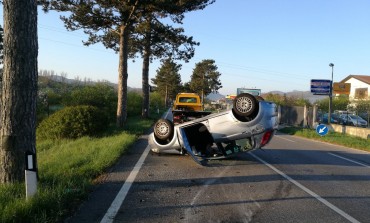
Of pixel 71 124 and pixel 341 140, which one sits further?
pixel 341 140

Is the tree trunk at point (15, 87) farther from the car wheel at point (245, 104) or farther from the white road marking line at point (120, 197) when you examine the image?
the car wheel at point (245, 104)

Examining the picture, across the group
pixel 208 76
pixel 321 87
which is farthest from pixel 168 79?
pixel 321 87

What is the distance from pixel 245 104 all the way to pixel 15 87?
5047 mm

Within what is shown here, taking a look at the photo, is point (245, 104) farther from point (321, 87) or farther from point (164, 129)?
point (321, 87)

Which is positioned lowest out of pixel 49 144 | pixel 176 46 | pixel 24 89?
pixel 49 144

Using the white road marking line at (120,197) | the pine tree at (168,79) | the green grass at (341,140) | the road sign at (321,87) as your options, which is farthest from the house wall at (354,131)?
the pine tree at (168,79)

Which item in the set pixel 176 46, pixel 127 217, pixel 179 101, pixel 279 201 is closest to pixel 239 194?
pixel 279 201

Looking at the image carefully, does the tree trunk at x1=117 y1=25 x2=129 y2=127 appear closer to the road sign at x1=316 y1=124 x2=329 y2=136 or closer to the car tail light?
the road sign at x1=316 y1=124 x2=329 y2=136

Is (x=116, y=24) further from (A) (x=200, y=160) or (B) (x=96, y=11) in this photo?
(A) (x=200, y=160)

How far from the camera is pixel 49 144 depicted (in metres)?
15.4

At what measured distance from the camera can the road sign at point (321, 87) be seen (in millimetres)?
36562

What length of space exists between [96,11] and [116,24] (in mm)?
1247

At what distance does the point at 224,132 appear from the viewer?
1034cm

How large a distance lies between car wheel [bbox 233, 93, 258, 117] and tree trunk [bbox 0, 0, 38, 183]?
4693mm
